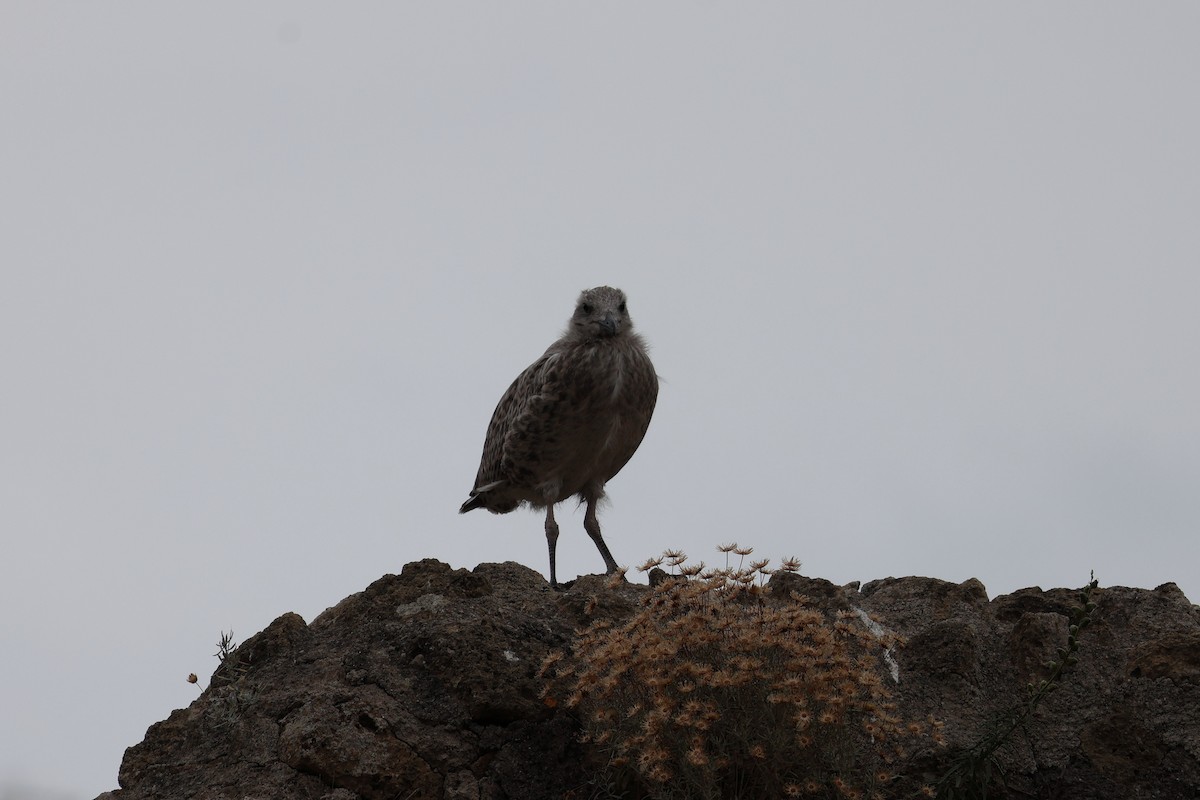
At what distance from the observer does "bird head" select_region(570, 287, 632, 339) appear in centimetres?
927

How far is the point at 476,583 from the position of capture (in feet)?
22.0

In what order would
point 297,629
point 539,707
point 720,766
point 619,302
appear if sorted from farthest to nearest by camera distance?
point 619,302
point 297,629
point 539,707
point 720,766

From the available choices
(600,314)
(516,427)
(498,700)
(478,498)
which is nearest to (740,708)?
(498,700)

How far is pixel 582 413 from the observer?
9.05 m

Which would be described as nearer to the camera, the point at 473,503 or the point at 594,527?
the point at 594,527

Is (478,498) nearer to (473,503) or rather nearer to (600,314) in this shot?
(473,503)

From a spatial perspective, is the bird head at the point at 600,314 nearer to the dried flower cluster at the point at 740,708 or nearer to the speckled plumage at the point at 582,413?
the speckled plumage at the point at 582,413

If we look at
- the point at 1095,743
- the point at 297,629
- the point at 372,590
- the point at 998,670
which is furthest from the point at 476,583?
the point at 1095,743

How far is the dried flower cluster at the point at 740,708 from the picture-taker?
15.9 ft

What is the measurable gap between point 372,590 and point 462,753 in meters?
1.41

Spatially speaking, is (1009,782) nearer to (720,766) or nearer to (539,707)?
(720,766)

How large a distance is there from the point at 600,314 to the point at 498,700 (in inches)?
168


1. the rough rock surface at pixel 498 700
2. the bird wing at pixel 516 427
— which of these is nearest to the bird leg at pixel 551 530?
the bird wing at pixel 516 427

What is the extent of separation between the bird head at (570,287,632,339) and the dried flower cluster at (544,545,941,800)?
4033 millimetres
